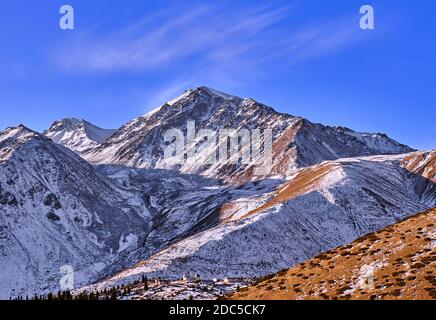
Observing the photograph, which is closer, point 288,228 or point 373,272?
point 373,272

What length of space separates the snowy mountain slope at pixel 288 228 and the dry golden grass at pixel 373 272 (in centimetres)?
5830

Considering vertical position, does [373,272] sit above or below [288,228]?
below

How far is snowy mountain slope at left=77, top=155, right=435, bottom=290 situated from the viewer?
346 ft

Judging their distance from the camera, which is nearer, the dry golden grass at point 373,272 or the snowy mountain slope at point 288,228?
the dry golden grass at point 373,272

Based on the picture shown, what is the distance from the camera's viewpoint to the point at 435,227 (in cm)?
4047

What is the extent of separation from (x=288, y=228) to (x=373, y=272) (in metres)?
90.5

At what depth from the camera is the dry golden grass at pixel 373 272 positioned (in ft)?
102

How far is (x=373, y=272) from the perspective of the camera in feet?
115

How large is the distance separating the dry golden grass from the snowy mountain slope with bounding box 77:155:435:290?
58299mm

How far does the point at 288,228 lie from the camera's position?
4916 inches

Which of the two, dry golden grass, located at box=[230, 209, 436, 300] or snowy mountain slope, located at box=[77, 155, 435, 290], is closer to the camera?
dry golden grass, located at box=[230, 209, 436, 300]

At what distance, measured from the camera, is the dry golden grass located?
31188 mm
